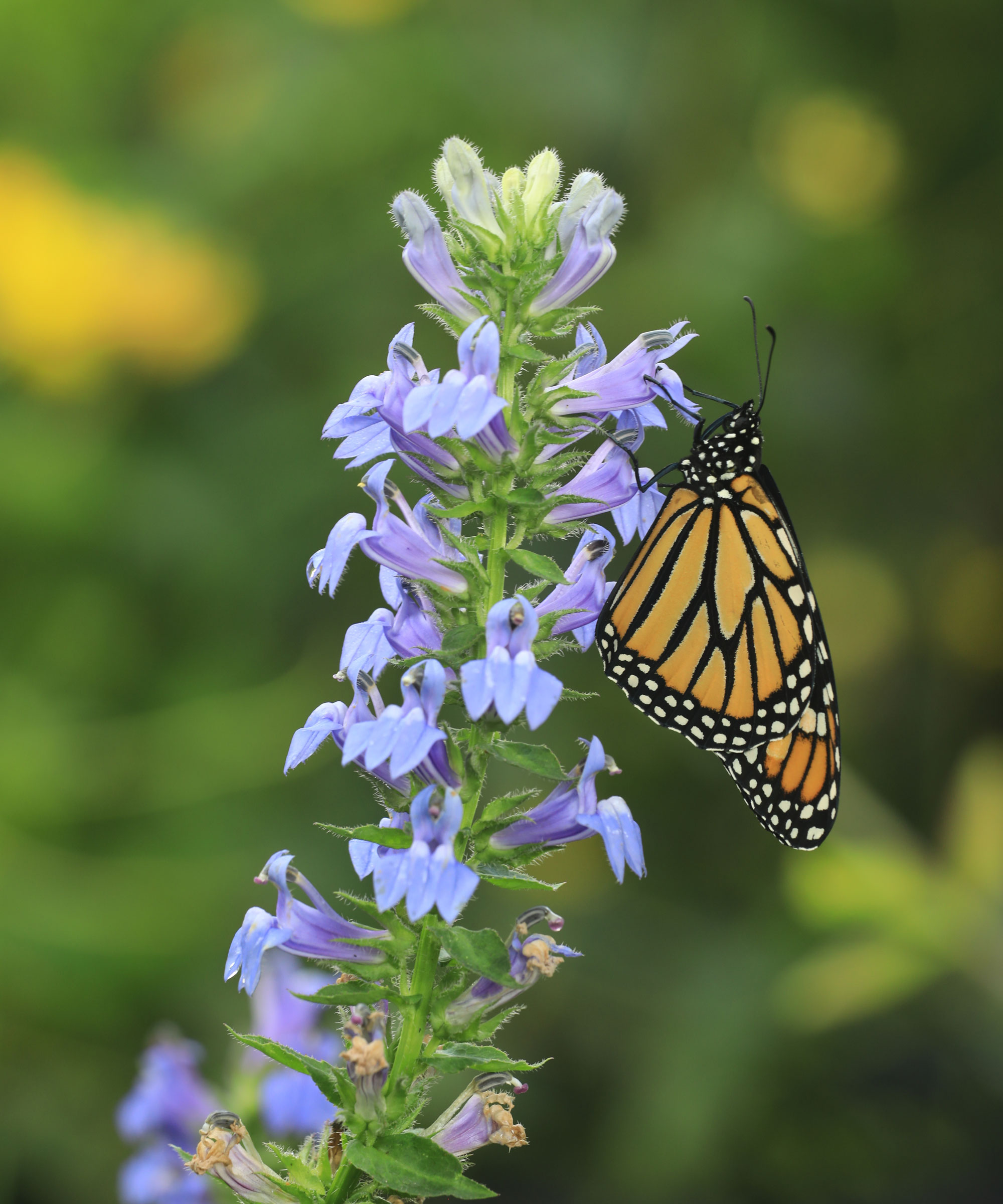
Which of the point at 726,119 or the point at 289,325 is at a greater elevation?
the point at 726,119

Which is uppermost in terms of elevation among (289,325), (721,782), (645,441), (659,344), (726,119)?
(726,119)

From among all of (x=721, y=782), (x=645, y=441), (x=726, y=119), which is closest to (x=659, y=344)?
(x=645, y=441)

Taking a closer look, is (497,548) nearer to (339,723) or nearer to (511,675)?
(511,675)

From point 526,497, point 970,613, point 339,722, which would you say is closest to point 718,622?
point 526,497

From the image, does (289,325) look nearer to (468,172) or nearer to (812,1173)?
(468,172)

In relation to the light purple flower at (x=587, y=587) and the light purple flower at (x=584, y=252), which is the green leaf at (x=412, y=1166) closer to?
the light purple flower at (x=587, y=587)

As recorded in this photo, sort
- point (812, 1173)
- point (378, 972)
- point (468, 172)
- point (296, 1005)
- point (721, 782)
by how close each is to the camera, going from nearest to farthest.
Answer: point (378, 972)
point (468, 172)
point (296, 1005)
point (812, 1173)
point (721, 782)

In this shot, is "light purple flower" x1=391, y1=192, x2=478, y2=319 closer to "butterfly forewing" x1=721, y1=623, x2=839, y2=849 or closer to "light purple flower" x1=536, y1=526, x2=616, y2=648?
"light purple flower" x1=536, y1=526, x2=616, y2=648
